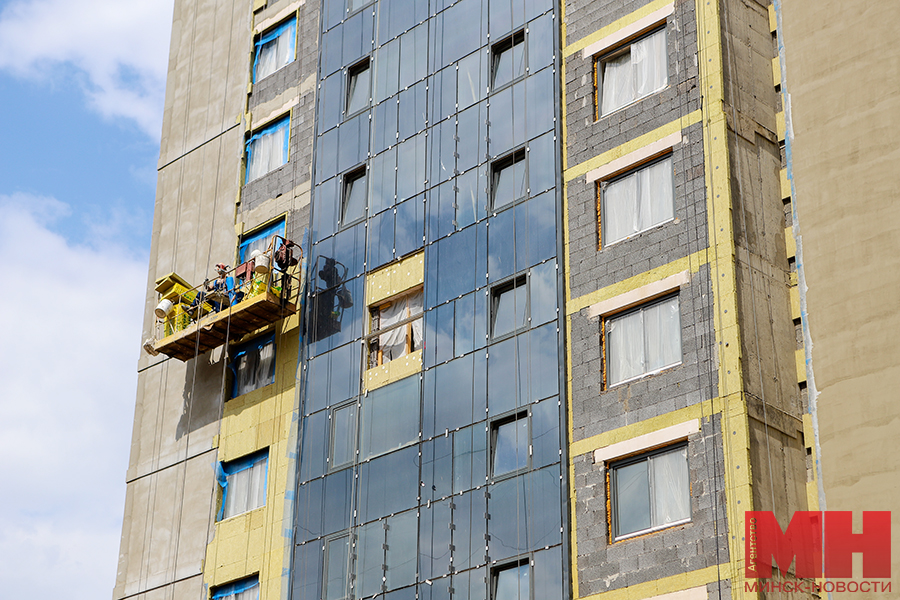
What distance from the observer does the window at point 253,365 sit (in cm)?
4269

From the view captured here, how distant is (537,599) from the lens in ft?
104

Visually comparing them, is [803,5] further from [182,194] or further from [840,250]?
[182,194]

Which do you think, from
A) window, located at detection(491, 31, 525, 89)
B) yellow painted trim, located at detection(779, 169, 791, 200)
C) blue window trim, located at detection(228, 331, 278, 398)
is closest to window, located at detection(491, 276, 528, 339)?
window, located at detection(491, 31, 525, 89)

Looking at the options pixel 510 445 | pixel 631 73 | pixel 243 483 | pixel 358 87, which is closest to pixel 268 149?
pixel 358 87

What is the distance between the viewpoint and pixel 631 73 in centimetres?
3578

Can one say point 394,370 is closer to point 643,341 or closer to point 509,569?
point 509,569

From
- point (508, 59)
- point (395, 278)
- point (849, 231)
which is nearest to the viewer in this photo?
point (849, 231)

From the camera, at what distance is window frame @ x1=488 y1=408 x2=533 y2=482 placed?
110 feet

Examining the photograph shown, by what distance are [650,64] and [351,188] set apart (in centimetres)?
1102

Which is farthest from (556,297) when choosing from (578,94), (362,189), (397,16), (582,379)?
(397,16)

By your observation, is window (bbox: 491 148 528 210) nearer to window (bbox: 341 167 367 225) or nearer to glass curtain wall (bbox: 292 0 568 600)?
glass curtain wall (bbox: 292 0 568 600)

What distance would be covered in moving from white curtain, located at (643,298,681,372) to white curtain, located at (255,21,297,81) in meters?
20.0

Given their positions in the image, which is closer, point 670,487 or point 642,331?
point 670,487

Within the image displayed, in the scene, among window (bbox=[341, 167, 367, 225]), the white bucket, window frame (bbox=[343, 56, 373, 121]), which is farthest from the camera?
the white bucket
